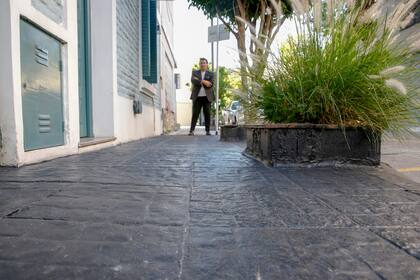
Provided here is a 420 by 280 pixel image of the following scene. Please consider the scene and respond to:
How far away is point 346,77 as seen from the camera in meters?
1.98

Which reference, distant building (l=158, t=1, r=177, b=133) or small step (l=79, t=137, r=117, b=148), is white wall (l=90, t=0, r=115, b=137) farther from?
distant building (l=158, t=1, r=177, b=133)

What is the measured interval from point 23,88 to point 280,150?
5.69 ft

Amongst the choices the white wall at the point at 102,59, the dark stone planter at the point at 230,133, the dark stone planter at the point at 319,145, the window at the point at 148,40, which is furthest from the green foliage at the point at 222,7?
the dark stone planter at the point at 319,145

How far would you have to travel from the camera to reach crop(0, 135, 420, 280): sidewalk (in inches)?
29.9

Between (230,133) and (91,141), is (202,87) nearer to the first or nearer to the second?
(230,133)

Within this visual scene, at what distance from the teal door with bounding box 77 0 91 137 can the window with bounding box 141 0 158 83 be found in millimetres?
2094

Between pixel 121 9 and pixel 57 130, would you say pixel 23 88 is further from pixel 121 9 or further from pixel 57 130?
pixel 121 9

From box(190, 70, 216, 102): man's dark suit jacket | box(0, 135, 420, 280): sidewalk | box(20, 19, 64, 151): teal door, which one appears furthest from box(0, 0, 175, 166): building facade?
box(190, 70, 216, 102): man's dark suit jacket

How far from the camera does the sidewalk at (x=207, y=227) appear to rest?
29.9 inches

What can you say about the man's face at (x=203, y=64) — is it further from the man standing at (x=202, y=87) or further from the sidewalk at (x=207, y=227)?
the sidewalk at (x=207, y=227)

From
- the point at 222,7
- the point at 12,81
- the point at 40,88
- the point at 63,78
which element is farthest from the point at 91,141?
the point at 222,7

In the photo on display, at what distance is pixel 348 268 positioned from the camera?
77 centimetres

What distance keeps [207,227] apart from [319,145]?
4.55ft

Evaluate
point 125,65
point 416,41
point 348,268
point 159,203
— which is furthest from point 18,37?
point 125,65
